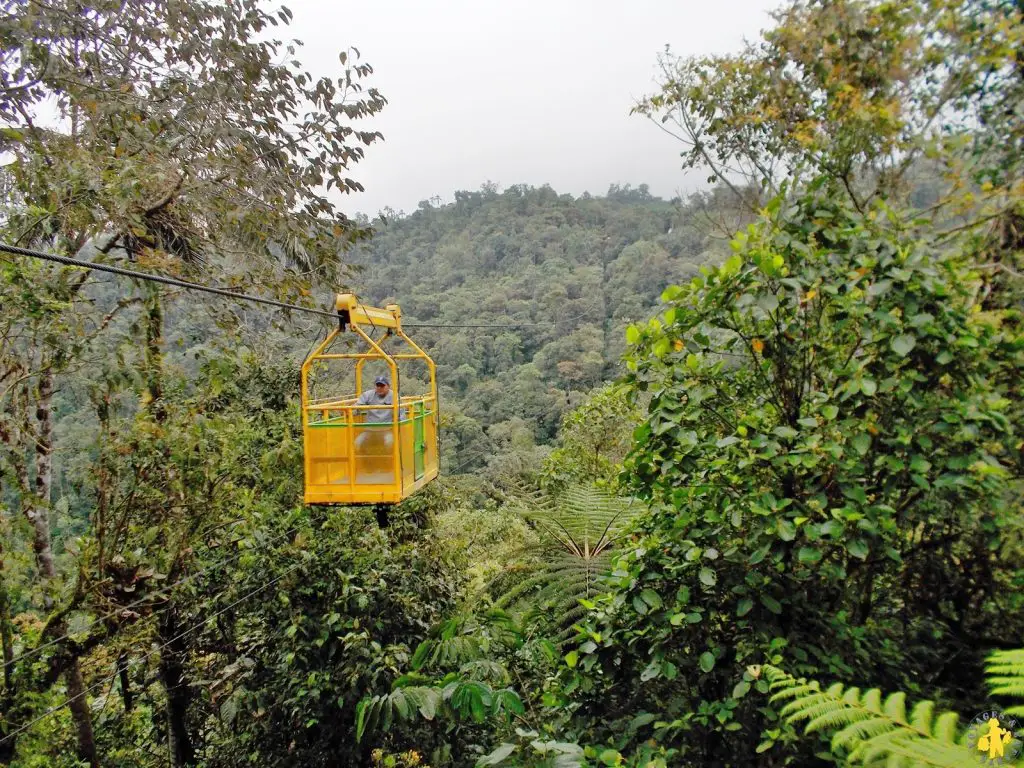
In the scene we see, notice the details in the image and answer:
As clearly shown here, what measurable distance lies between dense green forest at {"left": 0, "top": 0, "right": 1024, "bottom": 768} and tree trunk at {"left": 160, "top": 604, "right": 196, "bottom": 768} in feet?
0.12

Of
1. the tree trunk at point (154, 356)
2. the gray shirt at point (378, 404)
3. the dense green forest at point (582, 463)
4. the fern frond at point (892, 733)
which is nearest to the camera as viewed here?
the fern frond at point (892, 733)

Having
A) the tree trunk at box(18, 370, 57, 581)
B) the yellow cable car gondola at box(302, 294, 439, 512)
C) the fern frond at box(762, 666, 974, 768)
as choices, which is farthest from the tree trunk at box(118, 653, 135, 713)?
the fern frond at box(762, 666, 974, 768)

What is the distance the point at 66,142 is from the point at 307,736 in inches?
194

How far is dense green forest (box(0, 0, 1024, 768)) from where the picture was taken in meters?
1.91

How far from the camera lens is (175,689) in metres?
5.07

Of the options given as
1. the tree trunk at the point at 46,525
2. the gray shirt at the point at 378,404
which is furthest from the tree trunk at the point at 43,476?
the gray shirt at the point at 378,404

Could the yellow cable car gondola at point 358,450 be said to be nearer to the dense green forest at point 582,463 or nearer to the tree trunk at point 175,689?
the dense green forest at point 582,463

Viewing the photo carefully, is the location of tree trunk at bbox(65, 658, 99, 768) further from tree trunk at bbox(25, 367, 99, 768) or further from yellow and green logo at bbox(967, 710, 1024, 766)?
yellow and green logo at bbox(967, 710, 1024, 766)

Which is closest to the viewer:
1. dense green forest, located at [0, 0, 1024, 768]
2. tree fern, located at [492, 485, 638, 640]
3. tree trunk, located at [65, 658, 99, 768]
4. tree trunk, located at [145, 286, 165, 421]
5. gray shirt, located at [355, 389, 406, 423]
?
dense green forest, located at [0, 0, 1024, 768]

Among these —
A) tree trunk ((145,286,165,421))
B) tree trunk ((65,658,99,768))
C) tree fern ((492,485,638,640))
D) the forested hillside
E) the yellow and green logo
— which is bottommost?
tree trunk ((65,658,99,768))

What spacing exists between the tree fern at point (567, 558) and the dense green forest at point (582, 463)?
0.03m

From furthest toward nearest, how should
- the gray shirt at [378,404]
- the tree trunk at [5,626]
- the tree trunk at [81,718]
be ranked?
1. the tree trunk at [81,718]
2. the gray shirt at [378,404]
3. the tree trunk at [5,626]

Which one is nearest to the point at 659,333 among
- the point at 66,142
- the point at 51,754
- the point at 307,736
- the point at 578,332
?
the point at 307,736

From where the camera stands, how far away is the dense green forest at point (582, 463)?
191 cm
